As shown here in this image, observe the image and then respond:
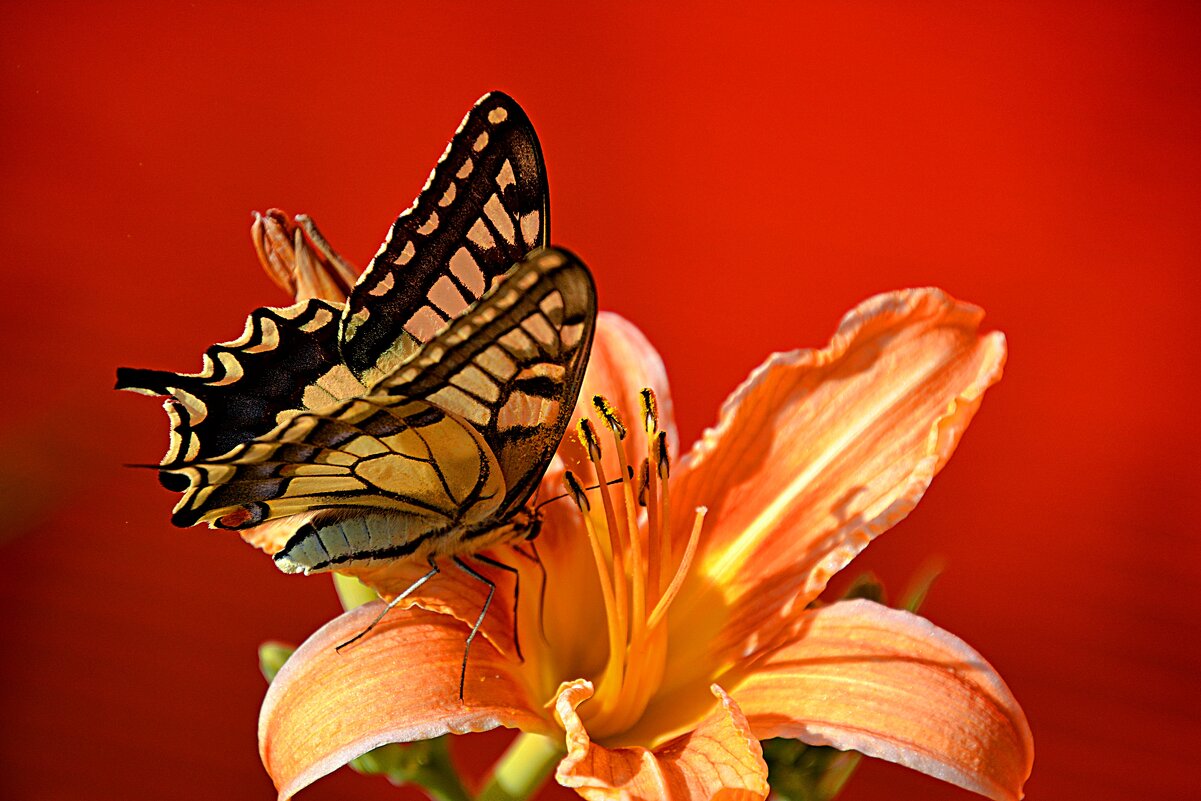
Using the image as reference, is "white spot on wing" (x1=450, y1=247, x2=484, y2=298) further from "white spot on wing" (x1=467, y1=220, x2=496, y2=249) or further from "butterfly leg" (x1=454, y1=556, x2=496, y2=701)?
"butterfly leg" (x1=454, y1=556, x2=496, y2=701)

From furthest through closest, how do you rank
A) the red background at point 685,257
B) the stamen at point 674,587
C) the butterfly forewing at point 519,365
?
the red background at point 685,257
the stamen at point 674,587
the butterfly forewing at point 519,365

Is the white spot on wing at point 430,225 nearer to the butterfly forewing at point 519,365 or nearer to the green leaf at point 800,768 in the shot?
the butterfly forewing at point 519,365

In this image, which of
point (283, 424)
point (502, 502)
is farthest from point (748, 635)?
point (283, 424)

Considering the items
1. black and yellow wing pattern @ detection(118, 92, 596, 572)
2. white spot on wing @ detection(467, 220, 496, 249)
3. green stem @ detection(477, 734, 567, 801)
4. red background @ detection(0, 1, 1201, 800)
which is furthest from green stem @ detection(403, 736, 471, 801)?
red background @ detection(0, 1, 1201, 800)

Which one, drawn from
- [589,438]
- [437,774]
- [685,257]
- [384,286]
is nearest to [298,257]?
[384,286]

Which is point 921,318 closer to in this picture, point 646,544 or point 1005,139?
point 646,544

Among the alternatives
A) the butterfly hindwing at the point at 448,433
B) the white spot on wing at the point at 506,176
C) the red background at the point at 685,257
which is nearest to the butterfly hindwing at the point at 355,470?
the butterfly hindwing at the point at 448,433
